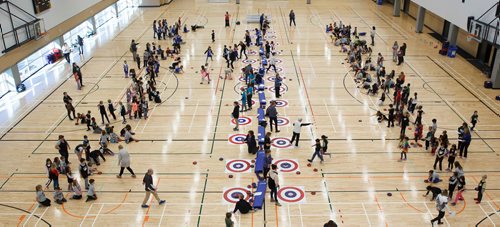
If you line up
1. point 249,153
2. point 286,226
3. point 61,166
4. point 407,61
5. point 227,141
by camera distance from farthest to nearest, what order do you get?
point 407,61 → point 227,141 → point 249,153 → point 61,166 → point 286,226

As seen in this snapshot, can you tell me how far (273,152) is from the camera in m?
22.1

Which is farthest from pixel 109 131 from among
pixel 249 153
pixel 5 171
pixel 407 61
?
pixel 407 61

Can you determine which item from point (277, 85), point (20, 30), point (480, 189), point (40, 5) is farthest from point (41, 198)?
point (480, 189)

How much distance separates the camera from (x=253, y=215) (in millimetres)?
17328

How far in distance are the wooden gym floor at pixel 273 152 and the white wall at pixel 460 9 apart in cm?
374

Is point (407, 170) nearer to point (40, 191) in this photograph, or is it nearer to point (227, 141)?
point (227, 141)

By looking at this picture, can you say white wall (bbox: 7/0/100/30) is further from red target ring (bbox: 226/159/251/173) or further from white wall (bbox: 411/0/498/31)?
white wall (bbox: 411/0/498/31)

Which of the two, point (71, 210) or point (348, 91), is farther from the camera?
point (348, 91)

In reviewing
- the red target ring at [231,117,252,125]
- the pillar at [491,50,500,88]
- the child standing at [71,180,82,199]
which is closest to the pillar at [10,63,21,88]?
the child standing at [71,180,82,199]

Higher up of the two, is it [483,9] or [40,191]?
[483,9]

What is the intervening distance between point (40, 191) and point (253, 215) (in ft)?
29.7

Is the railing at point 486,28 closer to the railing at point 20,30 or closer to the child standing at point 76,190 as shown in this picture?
the child standing at point 76,190

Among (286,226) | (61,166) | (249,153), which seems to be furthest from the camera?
(249,153)

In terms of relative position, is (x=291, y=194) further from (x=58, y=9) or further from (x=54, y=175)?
(x=58, y=9)
